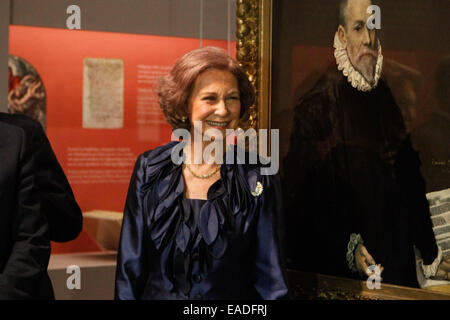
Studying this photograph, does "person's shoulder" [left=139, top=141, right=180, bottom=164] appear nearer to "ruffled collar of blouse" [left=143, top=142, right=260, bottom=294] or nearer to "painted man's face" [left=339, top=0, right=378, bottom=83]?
"ruffled collar of blouse" [left=143, top=142, right=260, bottom=294]

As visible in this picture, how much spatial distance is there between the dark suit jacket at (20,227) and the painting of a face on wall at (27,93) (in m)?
0.31

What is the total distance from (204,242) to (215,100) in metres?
0.40

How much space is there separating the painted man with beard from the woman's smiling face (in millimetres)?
330

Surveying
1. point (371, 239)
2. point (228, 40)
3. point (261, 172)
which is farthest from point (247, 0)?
point (371, 239)

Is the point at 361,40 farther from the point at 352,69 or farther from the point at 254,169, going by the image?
the point at 254,169

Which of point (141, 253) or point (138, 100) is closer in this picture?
point (141, 253)

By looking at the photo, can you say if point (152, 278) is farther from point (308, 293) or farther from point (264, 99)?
point (264, 99)

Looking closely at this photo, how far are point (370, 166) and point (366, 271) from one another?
12.3 inches

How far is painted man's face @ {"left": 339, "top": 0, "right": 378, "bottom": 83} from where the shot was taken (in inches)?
70.6

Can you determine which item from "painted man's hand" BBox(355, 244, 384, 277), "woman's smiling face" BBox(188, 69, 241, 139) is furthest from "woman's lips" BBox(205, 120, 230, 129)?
"painted man's hand" BBox(355, 244, 384, 277)

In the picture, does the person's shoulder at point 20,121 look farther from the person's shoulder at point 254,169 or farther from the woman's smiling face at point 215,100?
the person's shoulder at point 254,169

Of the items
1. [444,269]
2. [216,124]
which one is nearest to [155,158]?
[216,124]

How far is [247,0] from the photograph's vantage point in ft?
6.73

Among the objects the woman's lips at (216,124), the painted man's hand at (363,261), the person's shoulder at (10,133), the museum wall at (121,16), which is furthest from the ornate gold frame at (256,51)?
the person's shoulder at (10,133)
